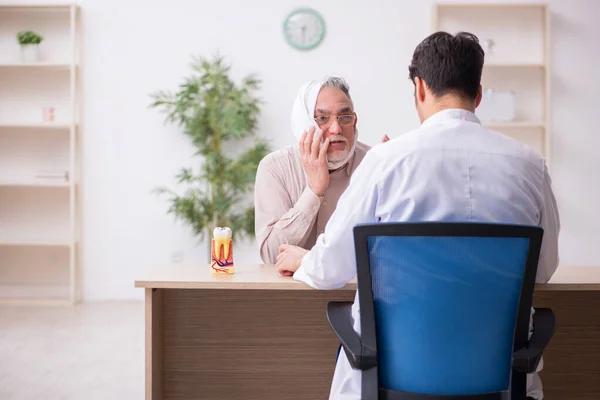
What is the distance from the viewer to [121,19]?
18.9 ft

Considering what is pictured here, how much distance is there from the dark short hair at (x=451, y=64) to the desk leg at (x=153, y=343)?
1.01 m

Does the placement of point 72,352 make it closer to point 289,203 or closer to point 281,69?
point 289,203

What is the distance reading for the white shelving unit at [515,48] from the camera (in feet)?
18.7

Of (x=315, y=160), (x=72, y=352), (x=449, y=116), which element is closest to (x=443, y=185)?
(x=449, y=116)

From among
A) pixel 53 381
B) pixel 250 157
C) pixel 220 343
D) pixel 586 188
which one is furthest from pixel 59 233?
pixel 586 188

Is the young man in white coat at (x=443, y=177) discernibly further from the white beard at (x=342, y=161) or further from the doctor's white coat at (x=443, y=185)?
the white beard at (x=342, y=161)

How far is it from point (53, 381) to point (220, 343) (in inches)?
63.1

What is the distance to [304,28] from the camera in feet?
18.8

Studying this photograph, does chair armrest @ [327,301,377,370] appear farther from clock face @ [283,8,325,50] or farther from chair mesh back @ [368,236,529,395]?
clock face @ [283,8,325,50]

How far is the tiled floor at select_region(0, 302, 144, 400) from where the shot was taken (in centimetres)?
340

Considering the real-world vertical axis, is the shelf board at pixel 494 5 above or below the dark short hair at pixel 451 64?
above

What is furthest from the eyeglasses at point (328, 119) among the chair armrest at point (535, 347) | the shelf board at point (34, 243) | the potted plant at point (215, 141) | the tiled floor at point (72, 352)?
the shelf board at point (34, 243)

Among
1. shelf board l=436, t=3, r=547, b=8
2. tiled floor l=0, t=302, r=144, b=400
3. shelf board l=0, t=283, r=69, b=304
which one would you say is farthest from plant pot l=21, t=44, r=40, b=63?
shelf board l=436, t=3, r=547, b=8

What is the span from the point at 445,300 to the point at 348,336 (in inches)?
9.7
